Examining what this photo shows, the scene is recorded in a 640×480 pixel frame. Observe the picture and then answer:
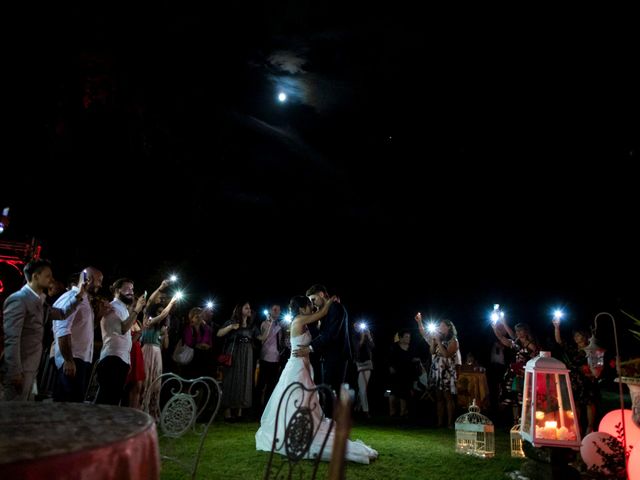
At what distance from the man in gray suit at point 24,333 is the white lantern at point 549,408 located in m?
4.79

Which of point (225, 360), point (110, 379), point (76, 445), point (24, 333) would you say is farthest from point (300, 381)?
point (76, 445)

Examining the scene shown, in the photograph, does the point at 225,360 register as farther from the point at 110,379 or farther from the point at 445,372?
the point at 445,372

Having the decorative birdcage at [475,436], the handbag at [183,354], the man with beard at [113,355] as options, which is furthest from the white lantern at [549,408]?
the handbag at [183,354]

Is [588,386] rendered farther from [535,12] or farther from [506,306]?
[506,306]

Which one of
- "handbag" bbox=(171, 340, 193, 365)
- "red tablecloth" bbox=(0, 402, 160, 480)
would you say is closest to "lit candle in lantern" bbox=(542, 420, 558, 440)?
"red tablecloth" bbox=(0, 402, 160, 480)

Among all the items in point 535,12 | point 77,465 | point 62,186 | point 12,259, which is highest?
point 535,12

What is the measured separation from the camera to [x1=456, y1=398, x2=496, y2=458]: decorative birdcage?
19.0ft

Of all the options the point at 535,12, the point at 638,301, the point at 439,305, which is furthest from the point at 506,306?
the point at 535,12

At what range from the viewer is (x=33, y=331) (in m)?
4.10

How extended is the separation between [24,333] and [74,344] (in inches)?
35.0

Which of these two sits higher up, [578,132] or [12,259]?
[578,132]

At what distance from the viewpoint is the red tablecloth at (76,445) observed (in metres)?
1.21

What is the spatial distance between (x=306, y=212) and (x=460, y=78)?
9.01 metres

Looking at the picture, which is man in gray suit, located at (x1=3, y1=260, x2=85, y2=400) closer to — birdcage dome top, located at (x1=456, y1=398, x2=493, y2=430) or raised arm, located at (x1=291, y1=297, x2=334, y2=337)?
raised arm, located at (x1=291, y1=297, x2=334, y2=337)
